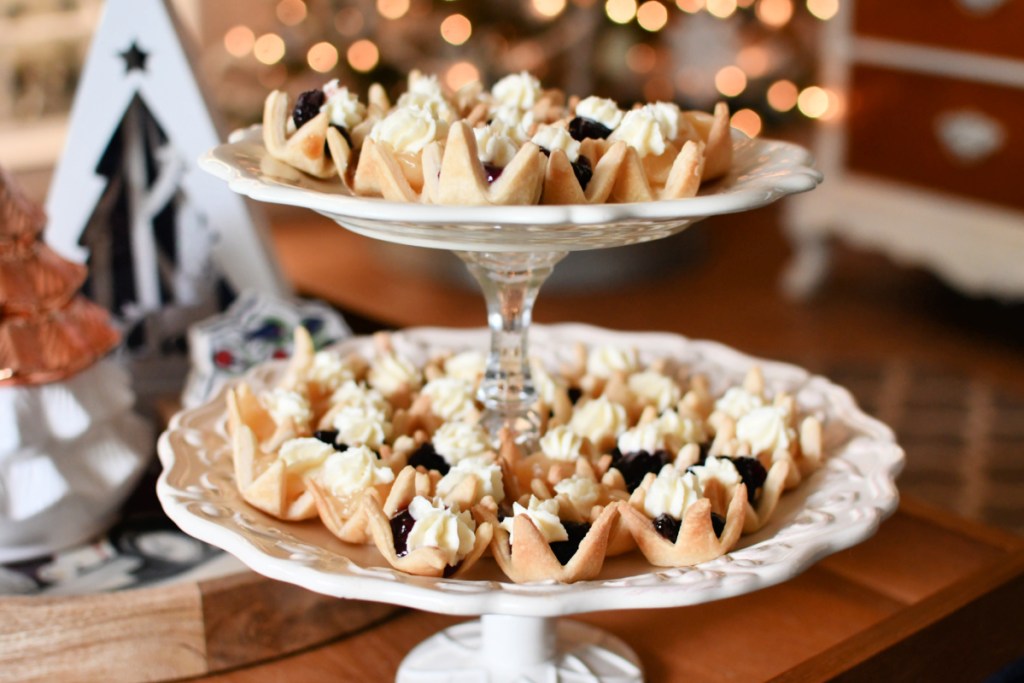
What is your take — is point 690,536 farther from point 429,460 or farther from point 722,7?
point 722,7

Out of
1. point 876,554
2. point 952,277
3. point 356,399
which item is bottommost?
point 952,277

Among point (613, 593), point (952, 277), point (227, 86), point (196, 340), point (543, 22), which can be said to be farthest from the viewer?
point (227, 86)

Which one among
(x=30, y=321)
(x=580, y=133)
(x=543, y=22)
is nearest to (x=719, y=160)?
(x=580, y=133)

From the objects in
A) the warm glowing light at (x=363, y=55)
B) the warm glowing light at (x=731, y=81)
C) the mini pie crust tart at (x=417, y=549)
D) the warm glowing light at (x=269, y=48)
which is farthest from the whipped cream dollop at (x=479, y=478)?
the warm glowing light at (x=731, y=81)

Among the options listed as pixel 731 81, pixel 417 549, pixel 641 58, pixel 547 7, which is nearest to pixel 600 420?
pixel 417 549

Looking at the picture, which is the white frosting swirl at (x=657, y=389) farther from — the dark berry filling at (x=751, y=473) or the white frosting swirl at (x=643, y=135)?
the white frosting swirl at (x=643, y=135)

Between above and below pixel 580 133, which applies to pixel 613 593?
below

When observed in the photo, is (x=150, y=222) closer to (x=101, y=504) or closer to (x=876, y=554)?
(x=101, y=504)
